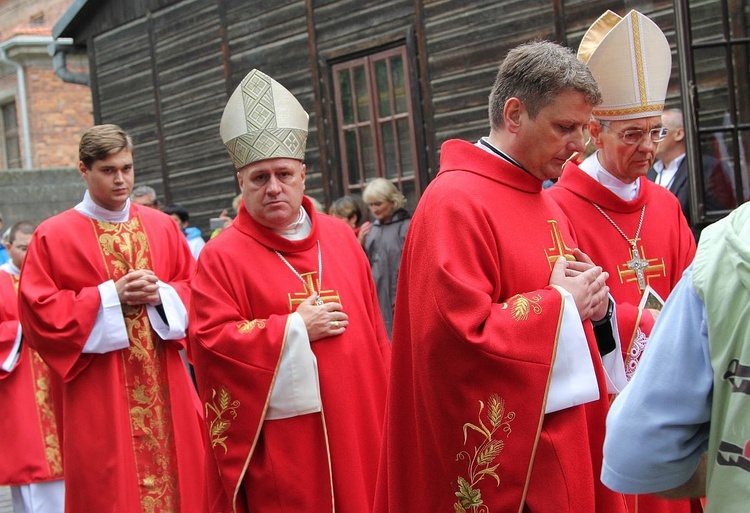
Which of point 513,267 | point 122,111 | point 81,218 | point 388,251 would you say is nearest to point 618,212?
point 513,267

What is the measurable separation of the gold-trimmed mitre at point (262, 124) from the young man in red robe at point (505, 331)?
3.70ft

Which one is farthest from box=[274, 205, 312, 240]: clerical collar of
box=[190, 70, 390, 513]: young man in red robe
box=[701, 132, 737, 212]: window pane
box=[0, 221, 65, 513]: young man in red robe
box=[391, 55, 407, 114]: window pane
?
box=[391, 55, 407, 114]: window pane

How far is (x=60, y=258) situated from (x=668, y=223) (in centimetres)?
286

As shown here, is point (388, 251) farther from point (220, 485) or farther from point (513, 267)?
point (513, 267)

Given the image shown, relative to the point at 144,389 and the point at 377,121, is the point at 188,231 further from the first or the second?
the point at 144,389

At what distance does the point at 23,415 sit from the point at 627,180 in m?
4.40

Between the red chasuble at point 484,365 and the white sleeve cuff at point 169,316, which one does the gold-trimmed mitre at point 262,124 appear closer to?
the white sleeve cuff at point 169,316

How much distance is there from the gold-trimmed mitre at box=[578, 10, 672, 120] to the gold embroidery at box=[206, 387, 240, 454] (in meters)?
1.73

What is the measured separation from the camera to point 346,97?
11.9 meters

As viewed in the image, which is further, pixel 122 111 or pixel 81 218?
pixel 122 111

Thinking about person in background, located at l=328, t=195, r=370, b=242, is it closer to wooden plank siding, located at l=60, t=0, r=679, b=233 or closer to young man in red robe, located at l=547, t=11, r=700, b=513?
wooden plank siding, located at l=60, t=0, r=679, b=233

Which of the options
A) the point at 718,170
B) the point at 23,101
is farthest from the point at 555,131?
the point at 23,101

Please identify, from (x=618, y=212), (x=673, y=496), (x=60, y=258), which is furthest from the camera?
(x=60, y=258)

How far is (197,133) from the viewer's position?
14469 millimetres
